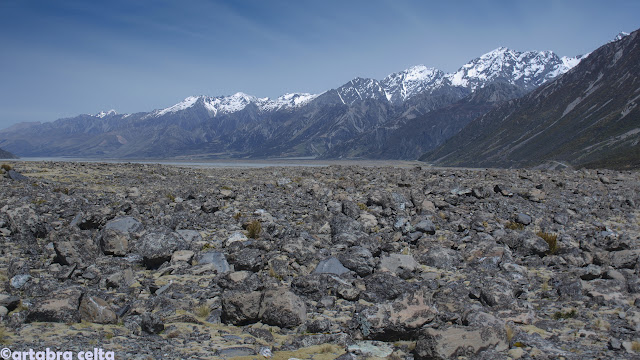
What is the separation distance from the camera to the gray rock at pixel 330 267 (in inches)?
461

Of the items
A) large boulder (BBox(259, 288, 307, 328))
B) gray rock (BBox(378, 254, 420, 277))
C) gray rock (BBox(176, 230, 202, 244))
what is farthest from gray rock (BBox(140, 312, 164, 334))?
gray rock (BBox(378, 254, 420, 277))

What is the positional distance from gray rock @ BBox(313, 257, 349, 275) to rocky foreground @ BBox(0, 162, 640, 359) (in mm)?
62

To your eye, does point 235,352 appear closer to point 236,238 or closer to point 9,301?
point 9,301

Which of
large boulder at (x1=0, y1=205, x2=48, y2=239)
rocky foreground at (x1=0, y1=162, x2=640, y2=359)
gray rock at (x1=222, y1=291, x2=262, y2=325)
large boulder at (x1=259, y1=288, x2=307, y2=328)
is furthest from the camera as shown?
large boulder at (x1=0, y1=205, x2=48, y2=239)

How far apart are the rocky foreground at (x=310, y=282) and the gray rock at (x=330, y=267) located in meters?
0.06

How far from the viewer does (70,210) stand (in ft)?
56.4

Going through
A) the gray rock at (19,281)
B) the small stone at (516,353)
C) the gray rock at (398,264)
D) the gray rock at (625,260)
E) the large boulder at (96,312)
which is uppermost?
the gray rock at (19,281)

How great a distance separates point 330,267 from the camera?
1185 cm

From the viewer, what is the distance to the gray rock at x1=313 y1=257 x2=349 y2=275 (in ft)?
38.4

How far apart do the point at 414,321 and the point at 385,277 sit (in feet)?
8.30

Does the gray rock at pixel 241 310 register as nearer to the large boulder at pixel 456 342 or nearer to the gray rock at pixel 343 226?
the large boulder at pixel 456 342

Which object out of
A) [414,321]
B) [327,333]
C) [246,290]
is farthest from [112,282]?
[414,321]

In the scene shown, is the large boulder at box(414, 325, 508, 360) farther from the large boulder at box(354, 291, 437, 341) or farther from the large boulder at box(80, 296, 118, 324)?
the large boulder at box(80, 296, 118, 324)

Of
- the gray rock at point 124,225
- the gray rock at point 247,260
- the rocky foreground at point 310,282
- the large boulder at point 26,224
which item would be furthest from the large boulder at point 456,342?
the large boulder at point 26,224
